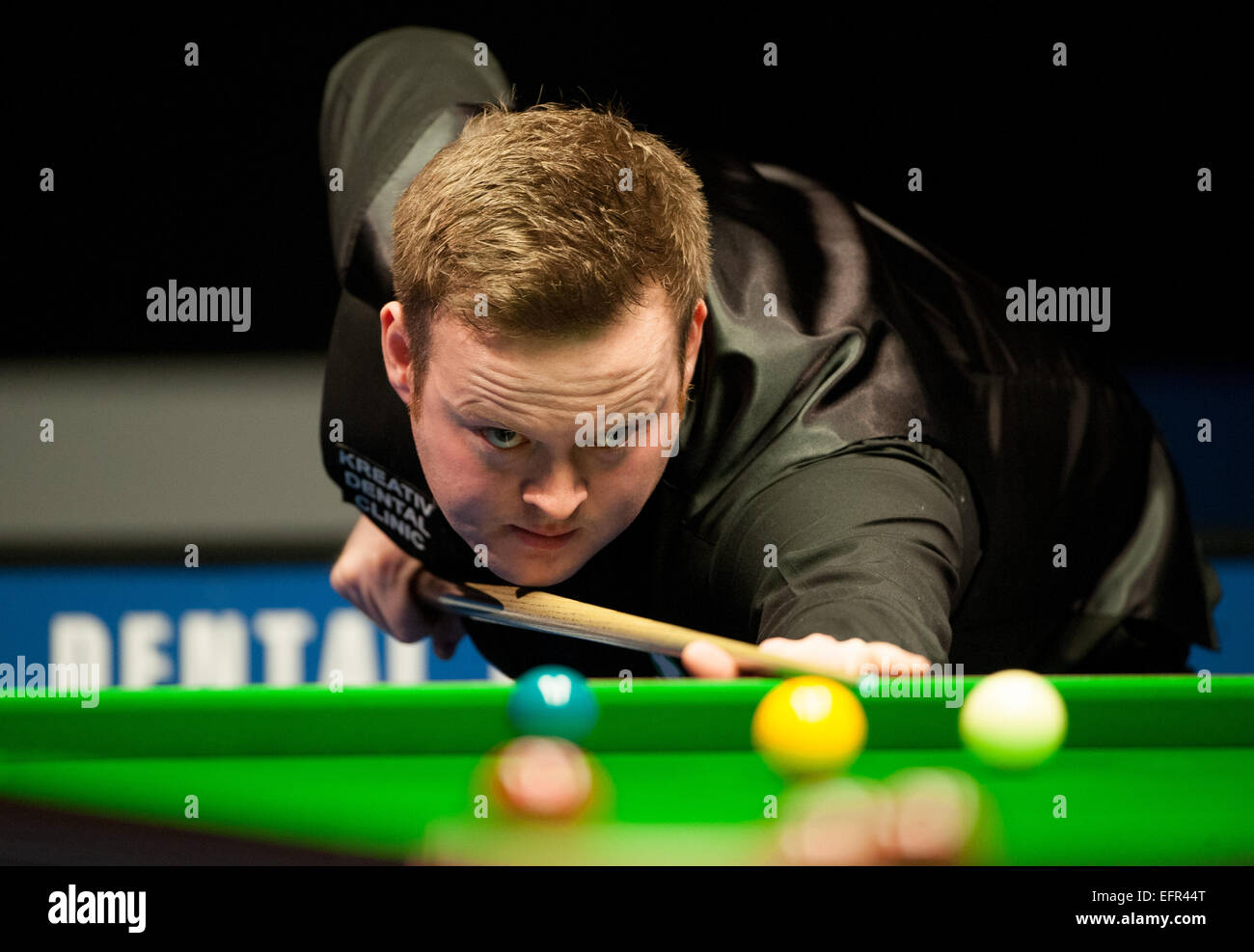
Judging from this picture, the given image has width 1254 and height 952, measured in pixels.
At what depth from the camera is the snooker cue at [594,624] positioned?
2010 mm

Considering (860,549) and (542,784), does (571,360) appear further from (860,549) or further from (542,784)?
(542,784)

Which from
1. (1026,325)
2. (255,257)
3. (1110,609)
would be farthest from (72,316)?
(1110,609)

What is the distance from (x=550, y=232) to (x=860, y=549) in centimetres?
74

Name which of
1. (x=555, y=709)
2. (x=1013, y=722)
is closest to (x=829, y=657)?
(x=1013, y=722)

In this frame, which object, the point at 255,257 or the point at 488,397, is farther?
the point at 255,257

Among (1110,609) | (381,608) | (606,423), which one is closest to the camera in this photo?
(606,423)

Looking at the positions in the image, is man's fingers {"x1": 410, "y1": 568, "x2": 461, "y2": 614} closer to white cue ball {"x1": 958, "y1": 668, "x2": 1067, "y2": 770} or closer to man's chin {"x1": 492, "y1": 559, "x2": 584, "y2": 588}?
man's chin {"x1": 492, "y1": 559, "x2": 584, "y2": 588}

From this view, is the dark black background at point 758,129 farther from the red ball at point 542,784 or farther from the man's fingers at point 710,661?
the red ball at point 542,784

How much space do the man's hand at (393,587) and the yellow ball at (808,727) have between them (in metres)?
1.47

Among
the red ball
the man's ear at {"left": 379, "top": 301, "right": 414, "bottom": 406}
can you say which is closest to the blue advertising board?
the man's ear at {"left": 379, "top": 301, "right": 414, "bottom": 406}

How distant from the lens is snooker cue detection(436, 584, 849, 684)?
6.59 ft

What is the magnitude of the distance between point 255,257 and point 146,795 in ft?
8.78
